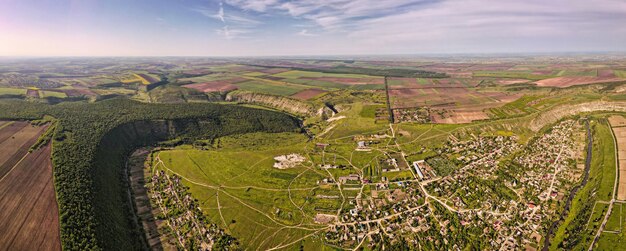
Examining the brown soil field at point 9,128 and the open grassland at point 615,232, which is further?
the brown soil field at point 9,128

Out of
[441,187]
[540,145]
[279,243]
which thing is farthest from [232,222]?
[540,145]

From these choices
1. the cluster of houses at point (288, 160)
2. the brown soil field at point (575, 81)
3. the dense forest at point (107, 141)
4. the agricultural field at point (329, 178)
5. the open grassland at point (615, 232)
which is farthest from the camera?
the brown soil field at point (575, 81)

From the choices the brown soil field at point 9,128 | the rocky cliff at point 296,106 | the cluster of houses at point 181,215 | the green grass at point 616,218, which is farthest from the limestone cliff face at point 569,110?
the brown soil field at point 9,128

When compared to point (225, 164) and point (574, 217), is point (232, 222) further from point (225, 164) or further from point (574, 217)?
point (574, 217)

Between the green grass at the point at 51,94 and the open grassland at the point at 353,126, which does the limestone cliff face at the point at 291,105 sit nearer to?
the open grassland at the point at 353,126

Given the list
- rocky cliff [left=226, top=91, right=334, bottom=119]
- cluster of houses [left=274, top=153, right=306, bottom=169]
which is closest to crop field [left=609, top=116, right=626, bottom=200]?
cluster of houses [left=274, top=153, right=306, bottom=169]

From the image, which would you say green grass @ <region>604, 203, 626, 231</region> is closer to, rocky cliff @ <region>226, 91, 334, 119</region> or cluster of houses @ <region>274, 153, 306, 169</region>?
cluster of houses @ <region>274, 153, 306, 169</region>

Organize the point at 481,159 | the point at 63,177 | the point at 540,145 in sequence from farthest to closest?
1. the point at 540,145
2. the point at 481,159
3. the point at 63,177
